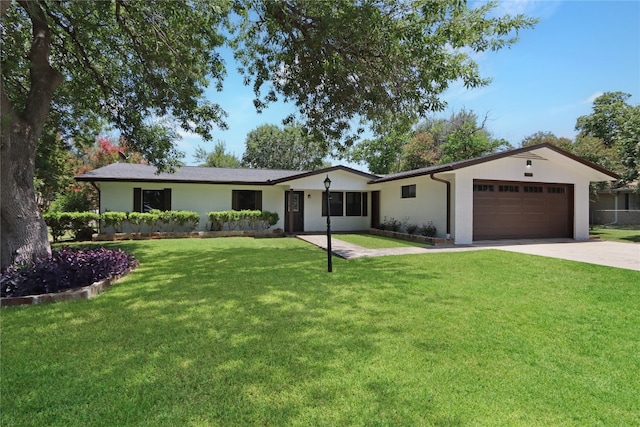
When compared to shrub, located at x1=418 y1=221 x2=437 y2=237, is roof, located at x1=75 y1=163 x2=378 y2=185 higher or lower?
higher

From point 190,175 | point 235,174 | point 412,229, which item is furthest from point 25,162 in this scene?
point 412,229

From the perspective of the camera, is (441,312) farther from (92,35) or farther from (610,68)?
(610,68)

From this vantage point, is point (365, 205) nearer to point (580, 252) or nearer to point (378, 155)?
point (580, 252)

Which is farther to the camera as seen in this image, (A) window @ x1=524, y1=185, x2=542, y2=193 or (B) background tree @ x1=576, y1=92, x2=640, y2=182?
(B) background tree @ x1=576, y1=92, x2=640, y2=182

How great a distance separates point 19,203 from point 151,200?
30.0 feet

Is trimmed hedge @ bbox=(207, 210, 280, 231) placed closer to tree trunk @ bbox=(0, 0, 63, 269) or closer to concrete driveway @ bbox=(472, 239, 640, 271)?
tree trunk @ bbox=(0, 0, 63, 269)

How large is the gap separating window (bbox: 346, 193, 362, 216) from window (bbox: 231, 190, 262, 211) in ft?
15.5

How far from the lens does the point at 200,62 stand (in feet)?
28.9

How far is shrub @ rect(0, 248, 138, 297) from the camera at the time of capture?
511 cm

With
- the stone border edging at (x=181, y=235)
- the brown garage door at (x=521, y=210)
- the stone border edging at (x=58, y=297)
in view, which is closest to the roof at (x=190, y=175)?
the stone border edging at (x=181, y=235)

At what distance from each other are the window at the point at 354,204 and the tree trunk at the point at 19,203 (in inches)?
526

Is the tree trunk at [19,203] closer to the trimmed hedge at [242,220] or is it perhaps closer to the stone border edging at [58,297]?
the stone border edging at [58,297]

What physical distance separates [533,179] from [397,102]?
7.99 metres

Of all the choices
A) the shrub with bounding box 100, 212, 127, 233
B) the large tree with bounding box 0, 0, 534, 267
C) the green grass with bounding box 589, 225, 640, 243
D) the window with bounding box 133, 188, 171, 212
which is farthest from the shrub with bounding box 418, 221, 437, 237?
the shrub with bounding box 100, 212, 127, 233
